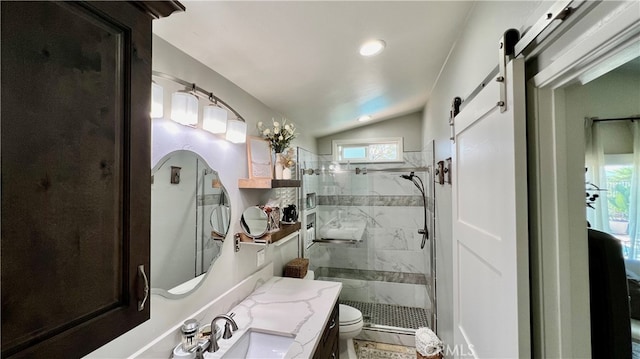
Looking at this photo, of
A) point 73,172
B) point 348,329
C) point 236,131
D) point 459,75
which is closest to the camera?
point 73,172

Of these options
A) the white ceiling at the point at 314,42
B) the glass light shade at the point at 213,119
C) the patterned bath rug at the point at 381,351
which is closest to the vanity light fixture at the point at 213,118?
the glass light shade at the point at 213,119

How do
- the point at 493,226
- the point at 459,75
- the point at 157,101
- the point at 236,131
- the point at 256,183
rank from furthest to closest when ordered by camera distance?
the point at 256,183 < the point at 236,131 < the point at 459,75 < the point at 157,101 < the point at 493,226

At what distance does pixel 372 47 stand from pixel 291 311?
1.74 metres

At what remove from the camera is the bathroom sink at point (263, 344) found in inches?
51.6

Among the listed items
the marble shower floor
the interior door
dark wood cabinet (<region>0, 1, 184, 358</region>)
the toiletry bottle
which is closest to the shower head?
the marble shower floor

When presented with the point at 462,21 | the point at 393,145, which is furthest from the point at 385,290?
the point at 462,21

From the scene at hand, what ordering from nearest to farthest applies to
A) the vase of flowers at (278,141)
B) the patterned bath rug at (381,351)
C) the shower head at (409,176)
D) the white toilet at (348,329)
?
1. the vase of flowers at (278,141)
2. the white toilet at (348,329)
3. the patterned bath rug at (381,351)
4. the shower head at (409,176)

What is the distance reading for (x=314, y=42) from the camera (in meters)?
1.27

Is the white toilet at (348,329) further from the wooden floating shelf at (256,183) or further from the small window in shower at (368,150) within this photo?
the small window in shower at (368,150)

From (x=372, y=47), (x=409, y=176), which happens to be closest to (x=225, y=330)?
(x=372, y=47)

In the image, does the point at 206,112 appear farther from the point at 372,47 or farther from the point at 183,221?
the point at 372,47

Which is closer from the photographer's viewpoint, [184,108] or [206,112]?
[184,108]

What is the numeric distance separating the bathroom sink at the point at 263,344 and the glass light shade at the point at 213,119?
3.94 feet

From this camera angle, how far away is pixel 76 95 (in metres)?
0.50
